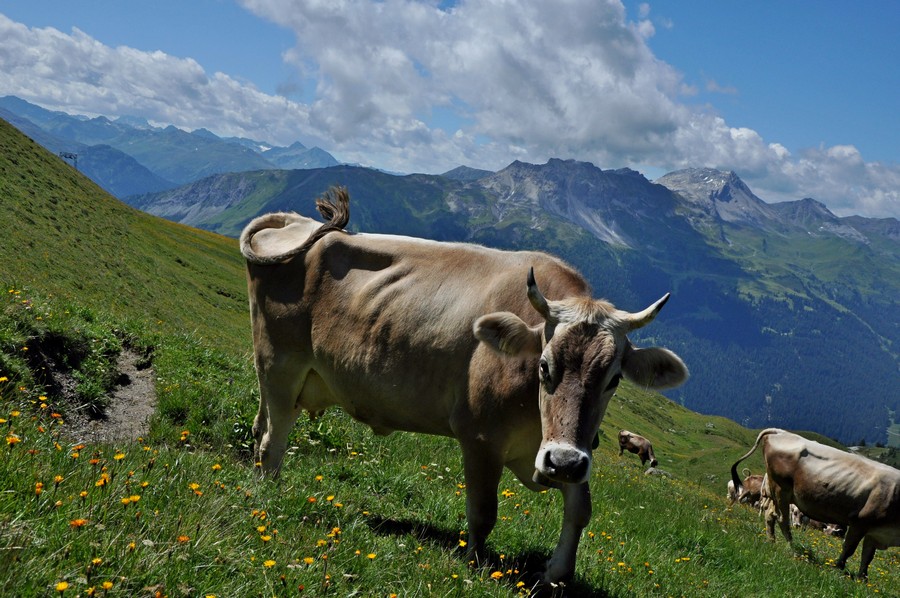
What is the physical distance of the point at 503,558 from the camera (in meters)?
6.18

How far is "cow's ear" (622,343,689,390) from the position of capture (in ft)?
18.2

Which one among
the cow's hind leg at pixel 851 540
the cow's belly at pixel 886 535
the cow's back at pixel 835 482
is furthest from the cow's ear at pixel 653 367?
the cow's belly at pixel 886 535

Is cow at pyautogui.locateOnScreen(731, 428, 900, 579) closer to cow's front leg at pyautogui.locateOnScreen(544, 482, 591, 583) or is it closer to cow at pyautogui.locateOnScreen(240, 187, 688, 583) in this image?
cow's front leg at pyautogui.locateOnScreen(544, 482, 591, 583)

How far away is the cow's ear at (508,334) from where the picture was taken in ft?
18.3

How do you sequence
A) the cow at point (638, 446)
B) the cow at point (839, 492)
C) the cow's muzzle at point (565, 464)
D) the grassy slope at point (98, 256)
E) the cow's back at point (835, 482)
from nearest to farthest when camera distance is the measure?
1. the cow's muzzle at point (565, 464)
2. the cow at point (839, 492)
3. the cow's back at point (835, 482)
4. the grassy slope at point (98, 256)
5. the cow at point (638, 446)

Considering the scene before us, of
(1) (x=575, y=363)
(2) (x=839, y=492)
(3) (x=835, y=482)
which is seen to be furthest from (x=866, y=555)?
(1) (x=575, y=363)

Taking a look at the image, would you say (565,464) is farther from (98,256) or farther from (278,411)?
(98,256)

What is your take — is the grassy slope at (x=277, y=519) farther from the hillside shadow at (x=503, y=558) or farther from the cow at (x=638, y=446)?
the cow at (x=638, y=446)

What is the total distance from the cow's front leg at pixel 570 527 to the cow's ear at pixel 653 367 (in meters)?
1.12

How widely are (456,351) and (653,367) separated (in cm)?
185

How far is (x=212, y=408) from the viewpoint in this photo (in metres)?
9.30

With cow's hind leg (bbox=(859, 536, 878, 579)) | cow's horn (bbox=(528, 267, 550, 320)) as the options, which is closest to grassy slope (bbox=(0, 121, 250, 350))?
cow's horn (bbox=(528, 267, 550, 320))

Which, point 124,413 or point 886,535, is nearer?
point 124,413

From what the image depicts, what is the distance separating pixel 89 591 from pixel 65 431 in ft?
19.1
